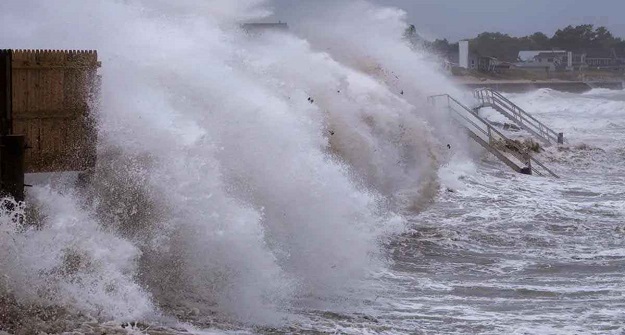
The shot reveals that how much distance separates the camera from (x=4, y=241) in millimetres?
9008

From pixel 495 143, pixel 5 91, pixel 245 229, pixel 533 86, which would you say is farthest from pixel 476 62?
pixel 5 91

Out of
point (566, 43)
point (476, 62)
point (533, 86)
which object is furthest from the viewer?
point (566, 43)

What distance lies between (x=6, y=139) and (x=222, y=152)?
3.13 m

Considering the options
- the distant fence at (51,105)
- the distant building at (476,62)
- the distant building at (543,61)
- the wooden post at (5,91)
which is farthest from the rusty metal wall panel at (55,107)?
the distant building at (543,61)

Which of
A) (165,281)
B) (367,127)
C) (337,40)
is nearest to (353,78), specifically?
(367,127)

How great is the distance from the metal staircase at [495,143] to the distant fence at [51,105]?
15483 millimetres

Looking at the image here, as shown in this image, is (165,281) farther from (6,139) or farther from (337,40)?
(337,40)

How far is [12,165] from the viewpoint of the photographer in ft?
31.4

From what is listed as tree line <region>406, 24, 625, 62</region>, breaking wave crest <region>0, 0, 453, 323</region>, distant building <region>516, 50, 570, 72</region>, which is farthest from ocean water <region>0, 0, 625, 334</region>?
tree line <region>406, 24, 625, 62</region>

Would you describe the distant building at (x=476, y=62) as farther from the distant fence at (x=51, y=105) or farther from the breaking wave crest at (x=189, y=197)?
the distant fence at (x=51, y=105)

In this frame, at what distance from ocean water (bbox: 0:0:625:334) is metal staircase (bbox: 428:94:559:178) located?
5.07 m

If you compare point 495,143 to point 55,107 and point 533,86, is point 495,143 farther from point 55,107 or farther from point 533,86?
point 533,86

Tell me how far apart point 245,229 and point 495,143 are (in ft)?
52.5

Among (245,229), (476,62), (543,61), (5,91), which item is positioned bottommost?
(245,229)
